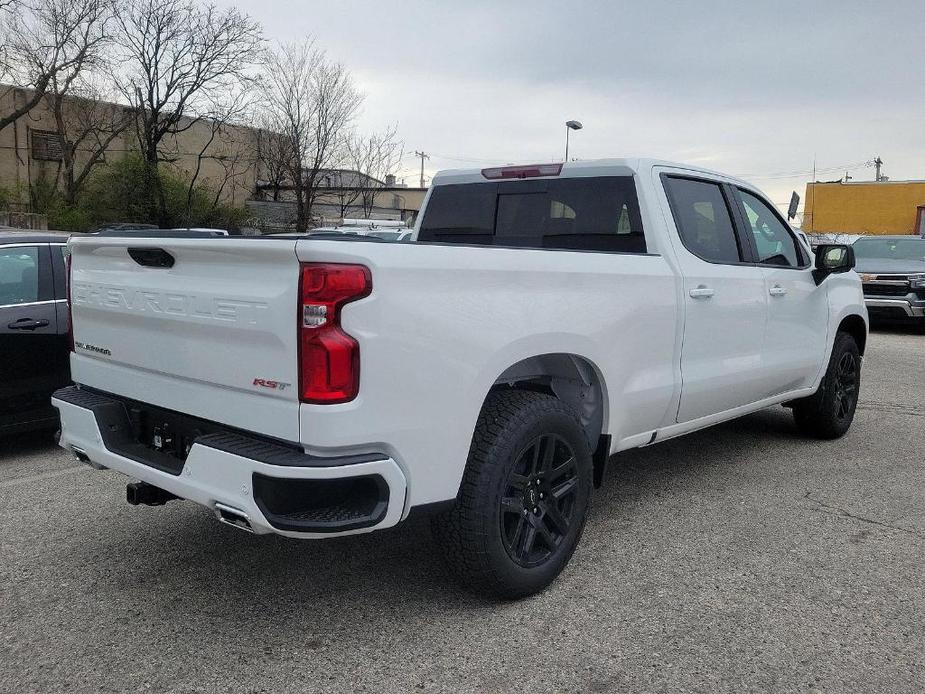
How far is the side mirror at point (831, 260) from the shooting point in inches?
213

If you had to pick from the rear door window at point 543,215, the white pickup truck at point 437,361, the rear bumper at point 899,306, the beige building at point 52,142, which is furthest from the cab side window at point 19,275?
the beige building at point 52,142

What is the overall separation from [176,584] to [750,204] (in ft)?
12.7

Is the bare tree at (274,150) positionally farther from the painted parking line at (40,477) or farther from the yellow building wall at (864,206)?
the painted parking line at (40,477)

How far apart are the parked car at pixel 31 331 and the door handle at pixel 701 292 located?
13.8 feet

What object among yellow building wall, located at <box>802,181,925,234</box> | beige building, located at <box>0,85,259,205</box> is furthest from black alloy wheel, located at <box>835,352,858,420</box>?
yellow building wall, located at <box>802,181,925,234</box>

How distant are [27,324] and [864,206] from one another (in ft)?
120

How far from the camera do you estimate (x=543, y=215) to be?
459 cm

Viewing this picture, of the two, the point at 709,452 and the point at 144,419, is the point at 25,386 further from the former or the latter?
the point at 709,452

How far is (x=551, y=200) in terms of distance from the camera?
179 inches

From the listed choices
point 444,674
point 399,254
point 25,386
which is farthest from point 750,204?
point 25,386

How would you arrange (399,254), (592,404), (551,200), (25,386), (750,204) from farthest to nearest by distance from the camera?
(25,386), (750,204), (551,200), (592,404), (399,254)

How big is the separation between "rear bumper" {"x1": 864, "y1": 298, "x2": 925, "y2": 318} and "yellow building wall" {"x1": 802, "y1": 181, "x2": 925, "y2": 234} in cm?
2272

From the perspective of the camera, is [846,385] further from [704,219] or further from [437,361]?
[437,361]

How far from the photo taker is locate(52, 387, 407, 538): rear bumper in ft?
8.69
